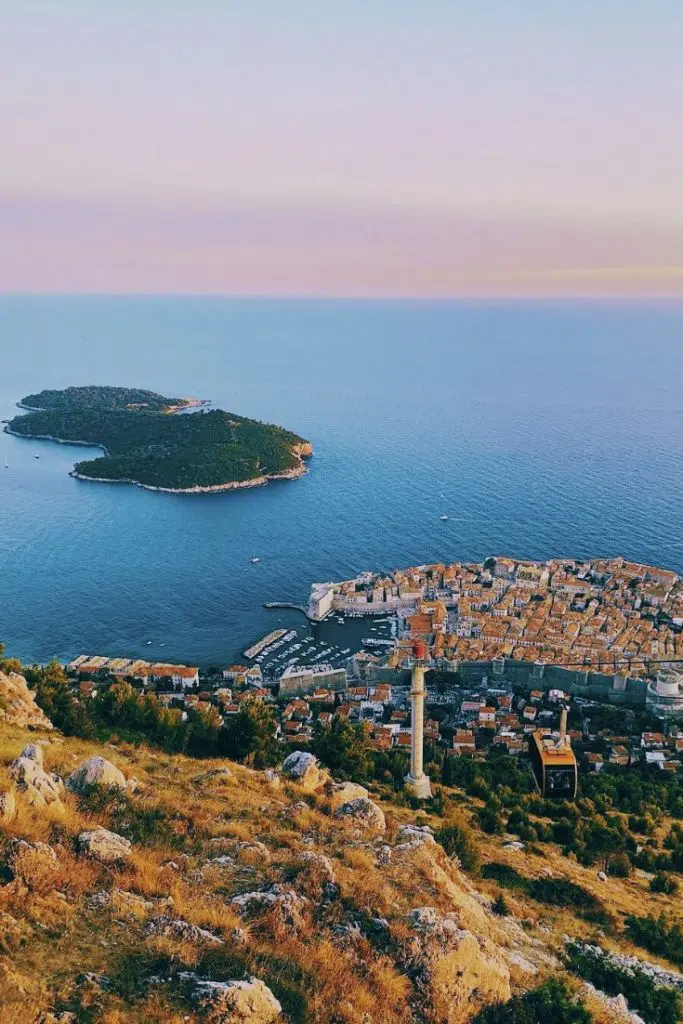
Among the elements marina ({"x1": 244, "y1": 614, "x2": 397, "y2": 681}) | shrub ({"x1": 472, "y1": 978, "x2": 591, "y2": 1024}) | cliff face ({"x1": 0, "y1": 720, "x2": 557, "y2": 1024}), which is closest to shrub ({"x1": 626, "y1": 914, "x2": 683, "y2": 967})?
cliff face ({"x1": 0, "y1": 720, "x2": 557, "y2": 1024})

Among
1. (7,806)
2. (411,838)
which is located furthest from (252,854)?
(7,806)

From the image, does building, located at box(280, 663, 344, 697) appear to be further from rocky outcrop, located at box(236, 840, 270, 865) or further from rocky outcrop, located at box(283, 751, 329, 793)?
rocky outcrop, located at box(236, 840, 270, 865)

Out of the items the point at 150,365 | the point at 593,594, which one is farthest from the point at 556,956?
the point at 150,365

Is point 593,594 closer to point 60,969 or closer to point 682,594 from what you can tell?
point 682,594

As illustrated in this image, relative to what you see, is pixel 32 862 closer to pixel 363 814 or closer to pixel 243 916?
pixel 243 916

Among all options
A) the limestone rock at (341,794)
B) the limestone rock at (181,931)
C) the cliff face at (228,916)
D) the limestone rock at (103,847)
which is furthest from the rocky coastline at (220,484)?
the limestone rock at (181,931)

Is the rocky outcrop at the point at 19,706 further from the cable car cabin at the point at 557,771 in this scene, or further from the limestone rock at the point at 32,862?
the cable car cabin at the point at 557,771
